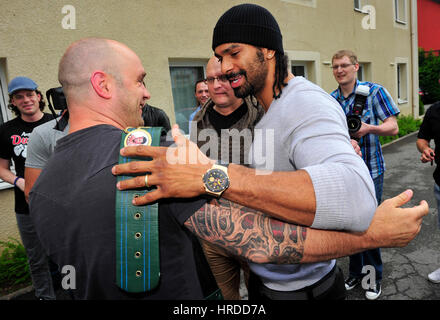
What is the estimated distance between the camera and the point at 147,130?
108 cm

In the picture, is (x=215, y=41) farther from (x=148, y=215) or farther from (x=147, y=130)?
(x=148, y=215)

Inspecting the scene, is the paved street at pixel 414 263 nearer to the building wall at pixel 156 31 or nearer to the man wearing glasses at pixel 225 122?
the man wearing glasses at pixel 225 122

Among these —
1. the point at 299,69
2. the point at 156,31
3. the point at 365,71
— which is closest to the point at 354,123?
the point at 156,31

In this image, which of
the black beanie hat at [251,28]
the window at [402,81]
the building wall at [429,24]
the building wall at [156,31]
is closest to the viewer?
the black beanie hat at [251,28]

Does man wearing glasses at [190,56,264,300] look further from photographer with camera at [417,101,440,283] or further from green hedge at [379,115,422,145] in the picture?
green hedge at [379,115,422,145]

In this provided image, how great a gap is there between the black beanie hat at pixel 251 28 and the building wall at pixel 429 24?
32.4m

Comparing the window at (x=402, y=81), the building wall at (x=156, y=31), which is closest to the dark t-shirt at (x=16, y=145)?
the building wall at (x=156, y=31)

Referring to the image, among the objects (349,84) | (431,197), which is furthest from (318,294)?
(431,197)

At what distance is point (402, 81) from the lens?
46.9 feet

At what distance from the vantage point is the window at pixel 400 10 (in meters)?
13.4

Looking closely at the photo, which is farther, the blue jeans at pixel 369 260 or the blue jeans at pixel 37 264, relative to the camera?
the blue jeans at pixel 37 264

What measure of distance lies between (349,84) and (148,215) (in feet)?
10.8

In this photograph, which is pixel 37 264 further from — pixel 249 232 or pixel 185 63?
pixel 185 63

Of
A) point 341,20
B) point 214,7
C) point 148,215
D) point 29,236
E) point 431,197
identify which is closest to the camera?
point 148,215
